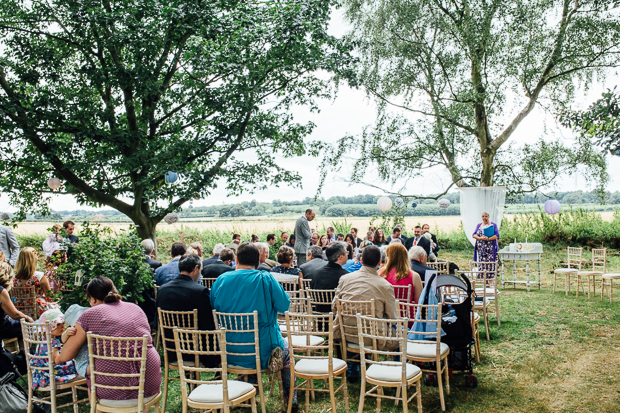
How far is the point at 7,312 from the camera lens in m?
4.63

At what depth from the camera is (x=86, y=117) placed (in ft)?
36.1

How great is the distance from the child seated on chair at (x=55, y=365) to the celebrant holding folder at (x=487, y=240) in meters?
8.78

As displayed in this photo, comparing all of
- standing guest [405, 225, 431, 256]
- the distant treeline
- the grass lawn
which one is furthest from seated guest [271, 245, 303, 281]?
the distant treeline

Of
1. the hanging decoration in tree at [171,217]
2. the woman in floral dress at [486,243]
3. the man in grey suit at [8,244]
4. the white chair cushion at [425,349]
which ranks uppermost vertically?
the hanging decoration in tree at [171,217]

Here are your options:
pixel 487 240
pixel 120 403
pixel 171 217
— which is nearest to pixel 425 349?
pixel 120 403

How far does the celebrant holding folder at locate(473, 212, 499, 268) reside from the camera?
1051 cm

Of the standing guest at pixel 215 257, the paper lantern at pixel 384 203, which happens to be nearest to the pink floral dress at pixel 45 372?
the standing guest at pixel 215 257

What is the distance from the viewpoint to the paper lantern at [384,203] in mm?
13727

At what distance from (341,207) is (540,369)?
11962 mm

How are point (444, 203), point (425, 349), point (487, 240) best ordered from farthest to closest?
1. point (444, 203)
2. point (487, 240)
3. point (425, 349)

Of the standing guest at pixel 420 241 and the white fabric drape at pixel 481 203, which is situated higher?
the white fabric drape at pixel 481 203

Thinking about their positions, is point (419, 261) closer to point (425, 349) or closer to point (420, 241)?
point (425, 349)

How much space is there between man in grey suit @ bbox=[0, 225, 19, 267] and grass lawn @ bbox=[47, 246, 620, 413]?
15.5 feet

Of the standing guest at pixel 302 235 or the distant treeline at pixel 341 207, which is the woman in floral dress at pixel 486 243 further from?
the standing guest at pixel 302 235
